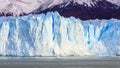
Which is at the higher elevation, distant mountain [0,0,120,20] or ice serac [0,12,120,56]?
distant mountain [0,0,120,20]

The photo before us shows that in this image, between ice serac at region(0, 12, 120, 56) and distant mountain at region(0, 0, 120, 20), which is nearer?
ice serac at region(0, 12, 120, 56)

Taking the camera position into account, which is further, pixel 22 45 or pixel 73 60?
pixel 73 60

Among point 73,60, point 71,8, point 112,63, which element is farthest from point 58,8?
point 112,63

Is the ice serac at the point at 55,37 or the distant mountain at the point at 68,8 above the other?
the distant mountain at the point at 68,8

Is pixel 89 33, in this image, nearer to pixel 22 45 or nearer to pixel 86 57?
pixel 86 57
